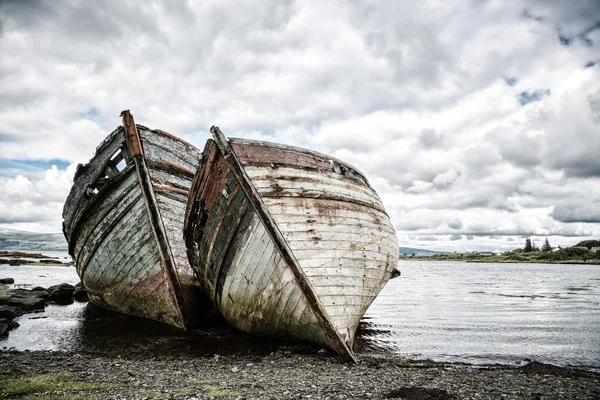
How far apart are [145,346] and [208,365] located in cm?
223

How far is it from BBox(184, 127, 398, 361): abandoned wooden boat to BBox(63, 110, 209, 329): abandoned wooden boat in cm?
126

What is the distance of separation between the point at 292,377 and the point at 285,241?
2091 millimetres

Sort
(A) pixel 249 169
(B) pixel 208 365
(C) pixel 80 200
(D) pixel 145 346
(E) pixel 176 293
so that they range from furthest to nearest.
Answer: (C) pixel 80 200 → (E) pixel 176 293 → (D) pixel 145 346 → (A) pixel 249 169 → (B) pixel 208 365

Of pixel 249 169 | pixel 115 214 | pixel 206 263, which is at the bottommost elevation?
pixel 206 263

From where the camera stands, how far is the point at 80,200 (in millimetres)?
10320

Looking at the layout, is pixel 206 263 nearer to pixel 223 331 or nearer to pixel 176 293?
pixel 176 293

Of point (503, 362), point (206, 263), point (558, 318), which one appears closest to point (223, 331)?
point (206, 263)

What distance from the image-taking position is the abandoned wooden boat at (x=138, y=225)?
337 inches

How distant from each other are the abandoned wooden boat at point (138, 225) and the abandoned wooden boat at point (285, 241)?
126 cm

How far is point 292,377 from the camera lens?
546 centimetres

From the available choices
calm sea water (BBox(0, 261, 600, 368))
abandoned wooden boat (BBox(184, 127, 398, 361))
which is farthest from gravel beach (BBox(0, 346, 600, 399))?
calm sea water (BBox(0, 261, 600, 368))

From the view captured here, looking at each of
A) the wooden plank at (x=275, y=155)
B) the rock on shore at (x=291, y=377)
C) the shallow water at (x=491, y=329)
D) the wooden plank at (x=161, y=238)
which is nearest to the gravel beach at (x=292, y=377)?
the rock on shore at (x=291, y=377)

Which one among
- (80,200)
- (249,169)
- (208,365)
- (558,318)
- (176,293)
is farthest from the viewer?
(558,318)

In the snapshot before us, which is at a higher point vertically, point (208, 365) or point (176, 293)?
point (176, 293)
